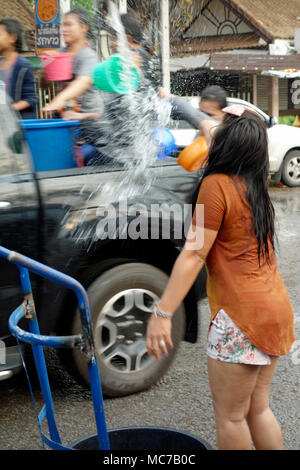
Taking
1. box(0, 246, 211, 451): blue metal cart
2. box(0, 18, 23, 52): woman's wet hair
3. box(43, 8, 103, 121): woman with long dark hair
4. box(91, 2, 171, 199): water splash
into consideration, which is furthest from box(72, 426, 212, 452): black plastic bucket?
box(0, 18, 23, 52): woman's wet hair

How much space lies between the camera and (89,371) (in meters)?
2.36

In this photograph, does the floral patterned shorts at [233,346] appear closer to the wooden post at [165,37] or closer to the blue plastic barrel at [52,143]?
the blue plastic barrel at [52,143]

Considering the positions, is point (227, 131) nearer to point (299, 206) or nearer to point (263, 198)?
point (263, 198)

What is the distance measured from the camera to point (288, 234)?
8.92 metres

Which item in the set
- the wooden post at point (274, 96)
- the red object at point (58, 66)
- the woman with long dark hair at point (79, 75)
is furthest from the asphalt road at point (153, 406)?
the wooden post at point (274, 96)

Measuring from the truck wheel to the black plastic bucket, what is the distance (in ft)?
2.79

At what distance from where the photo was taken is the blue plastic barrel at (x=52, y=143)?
14.1ft

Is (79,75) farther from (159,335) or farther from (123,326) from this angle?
(159,335)

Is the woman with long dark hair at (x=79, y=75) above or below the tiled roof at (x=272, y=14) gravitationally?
below

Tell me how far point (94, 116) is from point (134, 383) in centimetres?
189

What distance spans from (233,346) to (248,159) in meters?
0.73

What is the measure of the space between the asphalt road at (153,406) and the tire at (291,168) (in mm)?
8792

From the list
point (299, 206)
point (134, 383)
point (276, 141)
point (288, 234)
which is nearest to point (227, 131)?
point (134, 383)

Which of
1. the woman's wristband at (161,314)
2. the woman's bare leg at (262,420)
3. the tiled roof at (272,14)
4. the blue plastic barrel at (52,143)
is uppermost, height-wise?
the tiled roof at (272,14)
